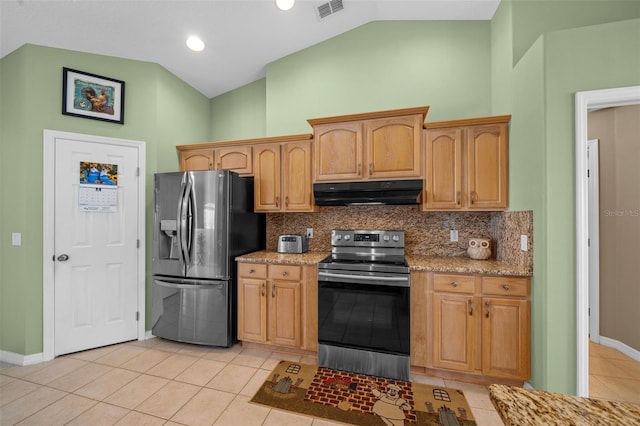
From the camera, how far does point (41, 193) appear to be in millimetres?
2520

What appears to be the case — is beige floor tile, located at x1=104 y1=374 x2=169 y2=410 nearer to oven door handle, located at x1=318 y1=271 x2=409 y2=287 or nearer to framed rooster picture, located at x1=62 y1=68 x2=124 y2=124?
oven door handle, located at x1=318 y1=271 x2=409 y2=287

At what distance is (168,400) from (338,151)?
2554 mm

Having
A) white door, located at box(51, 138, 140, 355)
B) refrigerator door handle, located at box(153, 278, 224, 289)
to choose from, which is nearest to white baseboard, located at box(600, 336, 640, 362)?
refrigerator door handle, located at box(153, 278, 224, 289)

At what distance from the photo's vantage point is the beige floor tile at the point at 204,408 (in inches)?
69.9

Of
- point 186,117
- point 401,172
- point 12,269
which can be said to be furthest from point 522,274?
point 12,269

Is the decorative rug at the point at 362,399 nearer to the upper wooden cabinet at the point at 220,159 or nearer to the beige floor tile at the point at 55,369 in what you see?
the beige floor tile at the point at 55,369

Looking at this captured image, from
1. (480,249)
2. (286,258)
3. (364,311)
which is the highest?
(480,249)

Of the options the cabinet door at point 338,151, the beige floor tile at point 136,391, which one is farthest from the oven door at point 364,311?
the beige floor tile at point 136,391

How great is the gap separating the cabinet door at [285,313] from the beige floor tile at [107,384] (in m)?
1.22

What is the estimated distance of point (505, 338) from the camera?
2.07 m

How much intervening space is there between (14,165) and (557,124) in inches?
183

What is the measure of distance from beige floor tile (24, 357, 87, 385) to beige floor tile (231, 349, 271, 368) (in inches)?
55.8

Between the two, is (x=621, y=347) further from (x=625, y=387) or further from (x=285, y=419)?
(x=285, y=419)

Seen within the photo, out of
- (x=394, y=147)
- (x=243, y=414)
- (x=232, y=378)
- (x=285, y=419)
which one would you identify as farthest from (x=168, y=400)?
(x=394, y=147)
